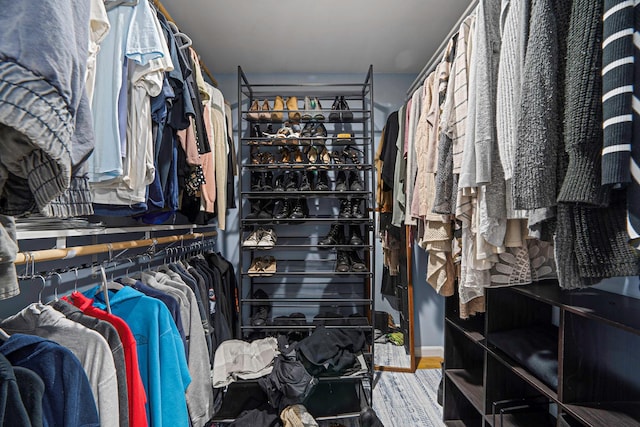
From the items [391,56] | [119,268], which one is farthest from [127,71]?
[391,56]

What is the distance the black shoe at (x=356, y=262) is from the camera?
7.76 ft

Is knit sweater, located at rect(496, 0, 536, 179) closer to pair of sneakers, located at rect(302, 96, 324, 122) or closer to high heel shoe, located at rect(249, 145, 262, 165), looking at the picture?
pair of sneakers, located at rect(302, 96, 324, 122)

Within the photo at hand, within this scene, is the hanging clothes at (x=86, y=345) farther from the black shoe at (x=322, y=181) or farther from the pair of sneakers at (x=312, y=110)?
the pair of sneakers at (x=312, y=110)

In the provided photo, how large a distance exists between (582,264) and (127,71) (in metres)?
1.34

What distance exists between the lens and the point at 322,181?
2.52 m

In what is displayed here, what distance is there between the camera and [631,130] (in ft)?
1.95

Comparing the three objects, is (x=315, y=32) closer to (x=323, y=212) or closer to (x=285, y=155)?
(x=285, y=155)

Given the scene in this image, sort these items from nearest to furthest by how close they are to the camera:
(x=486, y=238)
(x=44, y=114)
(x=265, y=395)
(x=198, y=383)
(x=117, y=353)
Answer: (x=44, y=114) < (x=117, y=353) < (x=486, y=238) < (x=198, y=383) < (x=265, y=395)

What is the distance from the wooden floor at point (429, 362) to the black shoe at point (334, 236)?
1.14 m

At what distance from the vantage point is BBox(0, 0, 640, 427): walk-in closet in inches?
24.0

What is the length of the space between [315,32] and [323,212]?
1.31 m

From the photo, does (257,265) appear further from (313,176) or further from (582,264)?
(582,264)

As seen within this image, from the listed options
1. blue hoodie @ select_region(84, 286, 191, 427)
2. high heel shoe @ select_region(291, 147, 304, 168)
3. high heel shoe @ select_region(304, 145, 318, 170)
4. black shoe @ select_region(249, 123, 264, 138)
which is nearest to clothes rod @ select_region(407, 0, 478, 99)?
high heel shoe @ select_region(304, 145, 318, 170)

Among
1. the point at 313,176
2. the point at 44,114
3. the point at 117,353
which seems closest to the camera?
the point at 44,114
